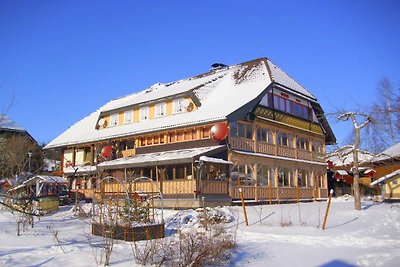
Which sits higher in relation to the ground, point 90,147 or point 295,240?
point 90,147


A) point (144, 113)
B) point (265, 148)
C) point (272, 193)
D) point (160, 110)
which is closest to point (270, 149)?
point (265, 148)

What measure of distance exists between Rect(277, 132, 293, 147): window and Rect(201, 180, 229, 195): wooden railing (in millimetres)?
8127

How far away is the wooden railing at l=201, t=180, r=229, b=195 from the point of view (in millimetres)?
22756

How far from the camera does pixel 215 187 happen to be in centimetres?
2359

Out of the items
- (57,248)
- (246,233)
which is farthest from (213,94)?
(57,248)

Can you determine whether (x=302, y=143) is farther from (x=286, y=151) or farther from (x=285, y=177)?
(x=285, y=177)

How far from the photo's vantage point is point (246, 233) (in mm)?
13930

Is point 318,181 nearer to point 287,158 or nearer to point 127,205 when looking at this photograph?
point 287,158

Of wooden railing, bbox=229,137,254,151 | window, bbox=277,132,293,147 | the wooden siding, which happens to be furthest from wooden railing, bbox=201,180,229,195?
window, bbox=277,132,293,147

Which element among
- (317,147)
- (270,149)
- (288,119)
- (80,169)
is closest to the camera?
(270,149)

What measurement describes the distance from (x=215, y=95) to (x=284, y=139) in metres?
6.71

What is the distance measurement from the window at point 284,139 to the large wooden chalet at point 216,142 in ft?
0.26

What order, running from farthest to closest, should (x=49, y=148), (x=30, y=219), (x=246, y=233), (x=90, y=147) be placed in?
(x=49, y=148) → (x=90, y=147) → (x=30, y=219) → (x=246, y=233)

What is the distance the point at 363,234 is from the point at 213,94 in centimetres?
1772
